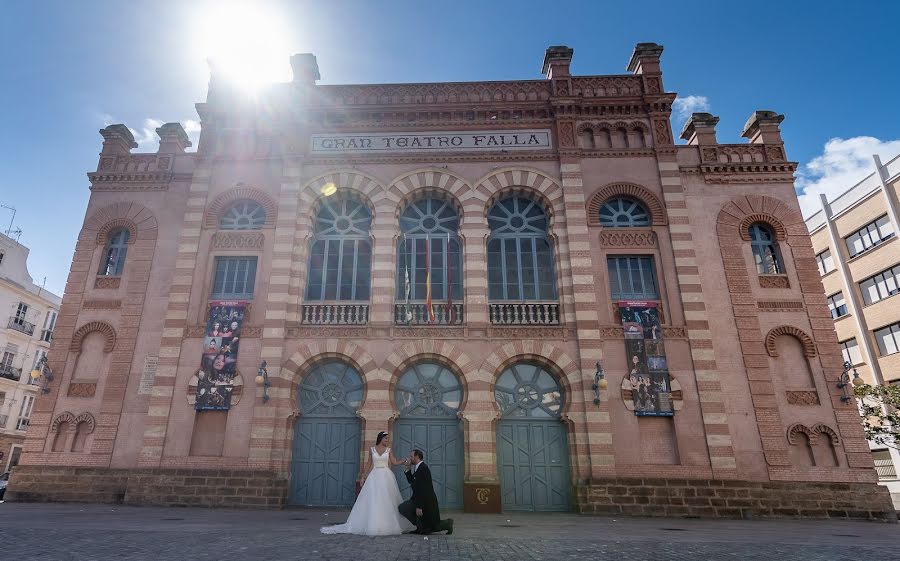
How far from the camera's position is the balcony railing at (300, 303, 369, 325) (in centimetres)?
1650

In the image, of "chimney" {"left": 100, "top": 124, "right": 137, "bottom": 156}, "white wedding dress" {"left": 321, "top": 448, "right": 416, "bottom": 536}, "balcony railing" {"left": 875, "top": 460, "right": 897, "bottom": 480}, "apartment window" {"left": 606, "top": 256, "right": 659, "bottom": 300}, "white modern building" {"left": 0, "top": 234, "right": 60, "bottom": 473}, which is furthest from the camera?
"white modern building" {"left": 0, "top": 234, "right": 60, "bottom": 473}

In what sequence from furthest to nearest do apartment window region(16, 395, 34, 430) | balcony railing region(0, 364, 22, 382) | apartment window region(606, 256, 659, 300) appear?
apartment window region(16, 395, 34, 430)
balcony railing region(0, 364, 22, 382)
apartment window region(606, 256, 659, 300)

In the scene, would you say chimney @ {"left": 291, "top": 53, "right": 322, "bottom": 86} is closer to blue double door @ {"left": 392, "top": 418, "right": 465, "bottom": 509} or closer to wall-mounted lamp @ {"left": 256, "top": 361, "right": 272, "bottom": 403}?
wall-mounted lamp @ {"left": 256, "top": 361, "right": 272, "bottom": 403}

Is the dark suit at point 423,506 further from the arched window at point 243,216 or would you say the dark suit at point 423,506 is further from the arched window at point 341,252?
the arched window at point 243,216

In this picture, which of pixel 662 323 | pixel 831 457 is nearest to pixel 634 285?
pixel 662 323

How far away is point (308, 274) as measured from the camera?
1756 cm

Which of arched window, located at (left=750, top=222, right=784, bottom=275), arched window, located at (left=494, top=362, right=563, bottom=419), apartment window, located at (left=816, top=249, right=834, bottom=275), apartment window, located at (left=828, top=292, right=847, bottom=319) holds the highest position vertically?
apartment window, located at (left=816, top=249, right=834, bottom=275)

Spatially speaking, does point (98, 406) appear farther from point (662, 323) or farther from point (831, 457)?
point (831, 457)

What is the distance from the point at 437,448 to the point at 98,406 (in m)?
10.8

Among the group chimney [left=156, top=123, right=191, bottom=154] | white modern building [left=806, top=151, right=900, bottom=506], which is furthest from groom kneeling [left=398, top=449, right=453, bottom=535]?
white modern building [left=806, top=151, right=900, bottom=506]

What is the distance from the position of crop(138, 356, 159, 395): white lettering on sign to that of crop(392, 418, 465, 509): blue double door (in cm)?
792

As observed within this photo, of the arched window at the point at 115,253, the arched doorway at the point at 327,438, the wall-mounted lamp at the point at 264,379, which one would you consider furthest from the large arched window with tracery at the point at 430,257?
the arched window at the point at 115,253

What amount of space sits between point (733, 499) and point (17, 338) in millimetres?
41932

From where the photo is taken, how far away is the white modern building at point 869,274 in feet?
91.5
